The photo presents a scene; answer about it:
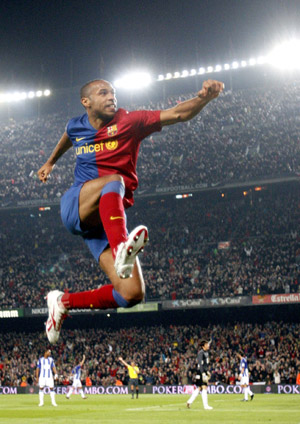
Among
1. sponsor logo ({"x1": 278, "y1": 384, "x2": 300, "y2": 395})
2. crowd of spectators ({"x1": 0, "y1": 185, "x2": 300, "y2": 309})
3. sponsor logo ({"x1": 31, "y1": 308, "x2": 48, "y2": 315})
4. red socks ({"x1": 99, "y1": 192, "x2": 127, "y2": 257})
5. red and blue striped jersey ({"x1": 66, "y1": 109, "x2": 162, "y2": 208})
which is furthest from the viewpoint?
sponsor logo ({"x1": 31, "y1": 308, "x2": 48, "y2": 315})

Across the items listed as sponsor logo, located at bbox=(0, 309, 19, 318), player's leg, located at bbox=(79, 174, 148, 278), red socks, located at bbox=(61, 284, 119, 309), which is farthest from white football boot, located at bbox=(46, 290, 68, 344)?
sponsor logo, located at bbox=(0, 309, 19, 318)

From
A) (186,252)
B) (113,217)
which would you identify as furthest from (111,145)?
(186,252)

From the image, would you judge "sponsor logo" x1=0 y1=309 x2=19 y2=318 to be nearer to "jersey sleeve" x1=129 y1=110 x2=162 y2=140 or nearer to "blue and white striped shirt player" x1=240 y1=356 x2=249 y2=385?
"blue and white striped shirt player" x1=240 y1=356 x2=249 y2=385

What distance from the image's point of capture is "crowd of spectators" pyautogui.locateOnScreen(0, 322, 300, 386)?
35.2 m

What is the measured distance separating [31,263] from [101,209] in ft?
146

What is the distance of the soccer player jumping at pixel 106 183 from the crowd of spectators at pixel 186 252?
3379 cm

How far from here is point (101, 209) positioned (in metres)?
6.07

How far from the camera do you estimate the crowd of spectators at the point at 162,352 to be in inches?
1387

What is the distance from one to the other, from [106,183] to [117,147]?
0.55m

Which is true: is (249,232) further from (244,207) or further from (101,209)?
(101,209)

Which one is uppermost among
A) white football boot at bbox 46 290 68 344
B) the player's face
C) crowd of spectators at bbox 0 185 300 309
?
crowd of spectators at bbox 0 185 300 309

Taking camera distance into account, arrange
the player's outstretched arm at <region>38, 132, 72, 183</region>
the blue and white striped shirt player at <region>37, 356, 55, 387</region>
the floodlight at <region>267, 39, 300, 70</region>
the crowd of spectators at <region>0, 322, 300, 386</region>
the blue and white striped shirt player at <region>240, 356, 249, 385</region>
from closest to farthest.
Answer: the player's outstretched arm at <region>38, 132, 72, 183</region>, the blue and white striped shirt player at <region>37, 356, 55, 387</region>, the blue and white striped shirt player at <region>240, 356, 249, 385</region>, the crowd of spectators at <region>0, 322, 300, 386</region>, the floodlight at <region>267, 39, 300, 70</region>

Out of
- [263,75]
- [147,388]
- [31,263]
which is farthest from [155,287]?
[263,75]

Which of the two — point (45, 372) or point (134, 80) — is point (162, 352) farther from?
point (134, 80)
